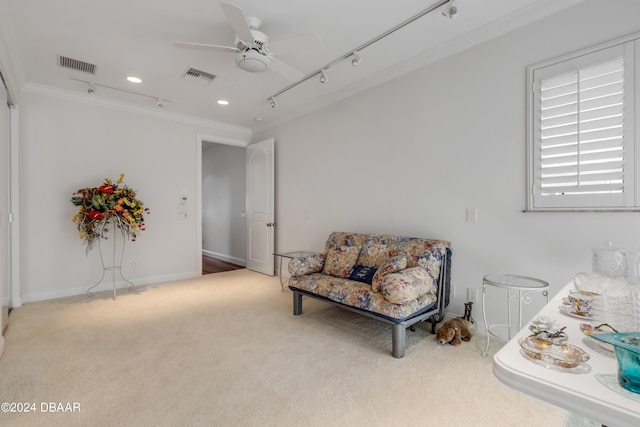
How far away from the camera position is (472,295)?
2.85 metres

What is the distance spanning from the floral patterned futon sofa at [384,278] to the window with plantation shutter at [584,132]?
3.30ft

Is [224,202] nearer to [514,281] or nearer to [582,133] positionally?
[514,281]

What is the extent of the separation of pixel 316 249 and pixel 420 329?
6.48ft

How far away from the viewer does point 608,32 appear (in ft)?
6.94

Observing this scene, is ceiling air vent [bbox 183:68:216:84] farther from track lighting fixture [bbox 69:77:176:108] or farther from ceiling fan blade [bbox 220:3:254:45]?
ceiling fan blade [bbox 220:3:254:45]

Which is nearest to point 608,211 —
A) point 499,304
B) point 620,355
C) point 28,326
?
point 499,304

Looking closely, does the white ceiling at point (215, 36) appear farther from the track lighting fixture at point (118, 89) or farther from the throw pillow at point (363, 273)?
the throw pillow at point (363, 273)

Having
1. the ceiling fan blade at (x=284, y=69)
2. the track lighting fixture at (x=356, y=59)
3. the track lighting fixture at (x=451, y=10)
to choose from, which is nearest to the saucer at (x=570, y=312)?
the track lighting fixture at (x=451, y=10)

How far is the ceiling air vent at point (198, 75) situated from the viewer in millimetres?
3406

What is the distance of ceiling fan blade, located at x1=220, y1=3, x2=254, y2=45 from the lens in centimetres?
191

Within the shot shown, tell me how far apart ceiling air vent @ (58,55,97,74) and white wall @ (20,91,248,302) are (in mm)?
950

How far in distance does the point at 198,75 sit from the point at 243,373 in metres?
3.18

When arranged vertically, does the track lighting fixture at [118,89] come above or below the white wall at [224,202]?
above

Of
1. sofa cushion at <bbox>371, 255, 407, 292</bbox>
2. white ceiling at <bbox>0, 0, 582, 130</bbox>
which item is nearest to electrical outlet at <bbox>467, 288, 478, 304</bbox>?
sofa cushion at <bbox>371, 255, 407, 292</bbox>
